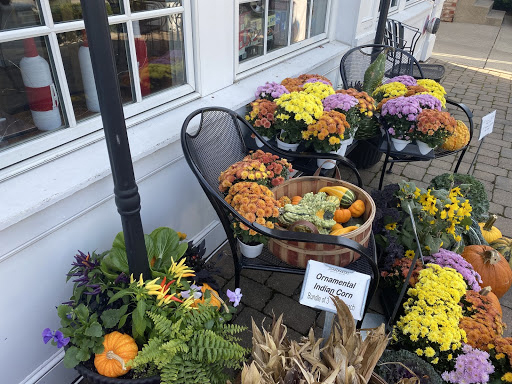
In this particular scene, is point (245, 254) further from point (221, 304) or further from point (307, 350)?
point (307, 350)

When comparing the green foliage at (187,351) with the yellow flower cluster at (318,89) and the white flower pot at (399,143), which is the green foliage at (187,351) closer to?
the yellow flower cluster at (318,89)

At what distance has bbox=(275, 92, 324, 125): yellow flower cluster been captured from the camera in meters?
2.32

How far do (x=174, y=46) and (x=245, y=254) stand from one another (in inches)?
49.0

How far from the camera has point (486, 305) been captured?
1865 mm

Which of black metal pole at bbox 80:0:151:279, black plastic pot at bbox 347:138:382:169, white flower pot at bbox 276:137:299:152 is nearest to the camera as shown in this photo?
black metal pole at bbox 80:0:151:279

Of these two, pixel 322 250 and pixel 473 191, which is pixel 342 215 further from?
pixel 473 191

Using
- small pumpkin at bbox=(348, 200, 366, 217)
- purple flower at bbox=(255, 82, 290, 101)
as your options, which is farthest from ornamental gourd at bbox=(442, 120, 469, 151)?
purple flower at bbox=(255, 82, 290, 101)

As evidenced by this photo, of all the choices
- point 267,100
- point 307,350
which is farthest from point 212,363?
point 267,100

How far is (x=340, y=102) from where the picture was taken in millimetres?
2508

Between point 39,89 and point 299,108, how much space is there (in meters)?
1.38

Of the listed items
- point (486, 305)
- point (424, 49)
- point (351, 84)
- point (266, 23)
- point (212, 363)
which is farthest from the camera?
point (424, 49)

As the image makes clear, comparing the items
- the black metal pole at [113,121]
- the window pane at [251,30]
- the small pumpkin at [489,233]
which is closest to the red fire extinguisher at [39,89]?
the black metal pole at [113,121]

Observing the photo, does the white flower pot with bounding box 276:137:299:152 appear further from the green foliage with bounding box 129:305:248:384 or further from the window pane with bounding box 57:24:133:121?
the green foliage with bounding box 129:305:248:384

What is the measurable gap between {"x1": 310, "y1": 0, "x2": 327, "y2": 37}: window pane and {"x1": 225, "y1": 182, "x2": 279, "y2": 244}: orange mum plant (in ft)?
8.28
